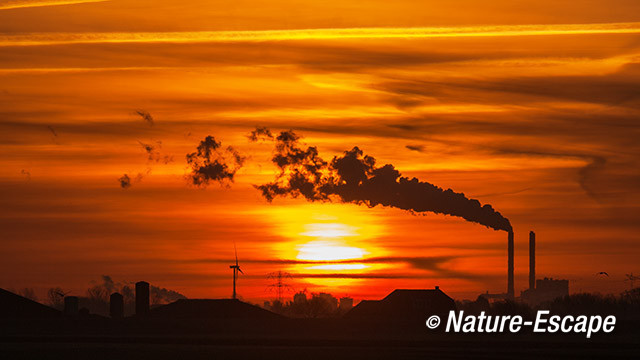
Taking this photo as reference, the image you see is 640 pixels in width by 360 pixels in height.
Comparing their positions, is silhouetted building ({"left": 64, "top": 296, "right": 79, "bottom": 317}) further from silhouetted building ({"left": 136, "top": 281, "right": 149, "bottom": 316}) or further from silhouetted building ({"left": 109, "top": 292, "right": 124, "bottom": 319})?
silhouetted building ({"left": 136, "top": 281, "right": 149, "bottom": 316})

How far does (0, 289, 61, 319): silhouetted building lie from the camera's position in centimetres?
17200

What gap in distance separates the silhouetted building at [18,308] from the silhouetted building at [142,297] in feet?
48.2

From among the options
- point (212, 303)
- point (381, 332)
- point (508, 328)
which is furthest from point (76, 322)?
point (508, 328)

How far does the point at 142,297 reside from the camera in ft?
620

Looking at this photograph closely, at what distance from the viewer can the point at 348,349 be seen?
110 meters

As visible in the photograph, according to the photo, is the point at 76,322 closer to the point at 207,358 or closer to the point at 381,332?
the point at 381,332

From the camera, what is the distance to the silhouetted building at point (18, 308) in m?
172

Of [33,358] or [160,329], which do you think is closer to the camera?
[33,358]

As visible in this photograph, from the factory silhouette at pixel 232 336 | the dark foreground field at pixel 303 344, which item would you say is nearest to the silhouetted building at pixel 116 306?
the factory silhouette at pixel 232 336

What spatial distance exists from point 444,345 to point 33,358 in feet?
131

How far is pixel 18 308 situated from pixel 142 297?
21855 millimetres

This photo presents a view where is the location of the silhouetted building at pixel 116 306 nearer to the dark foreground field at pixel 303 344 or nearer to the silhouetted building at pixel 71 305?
the silhouetted building at pixel 71 305

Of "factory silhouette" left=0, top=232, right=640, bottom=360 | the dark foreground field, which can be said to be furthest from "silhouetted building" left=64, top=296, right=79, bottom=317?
the dark foreground field

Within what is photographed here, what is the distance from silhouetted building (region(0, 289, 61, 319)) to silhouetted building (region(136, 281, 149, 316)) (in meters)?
14.7
